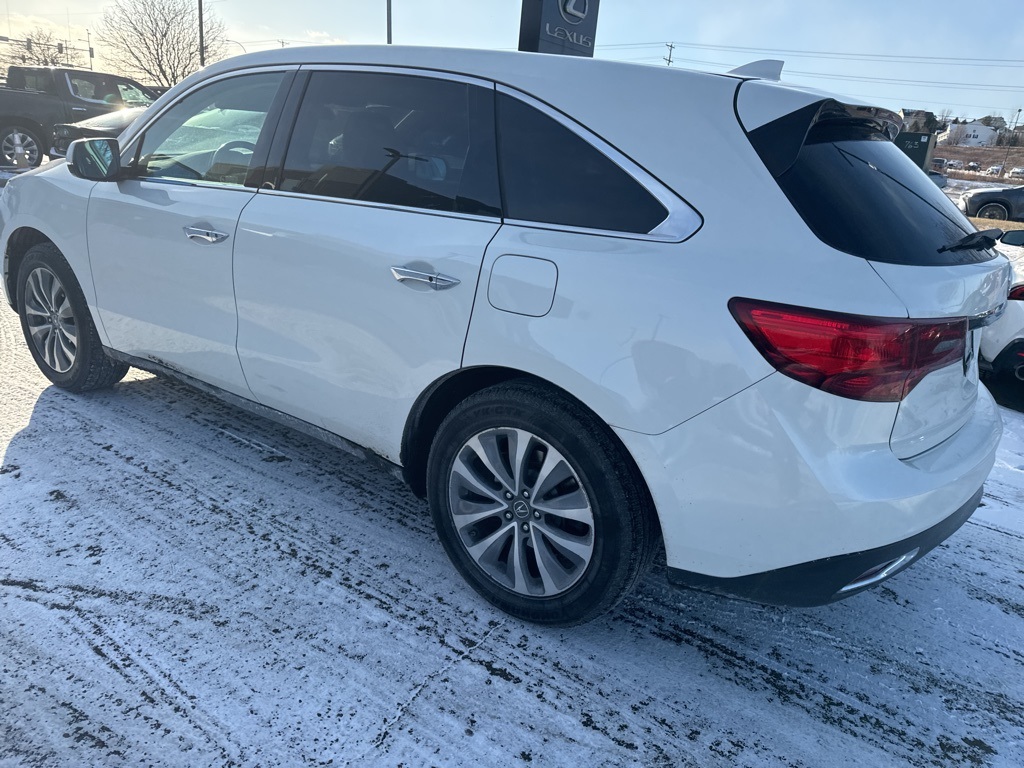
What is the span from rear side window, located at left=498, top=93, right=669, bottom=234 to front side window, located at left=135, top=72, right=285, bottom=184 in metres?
1.29

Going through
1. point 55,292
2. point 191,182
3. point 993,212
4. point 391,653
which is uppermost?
point 191,182

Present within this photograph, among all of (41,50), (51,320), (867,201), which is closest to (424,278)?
(867,201)

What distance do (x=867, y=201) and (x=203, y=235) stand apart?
2.52 m

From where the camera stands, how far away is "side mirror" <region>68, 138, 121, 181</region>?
3395mm

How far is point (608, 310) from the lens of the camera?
2.00 metres

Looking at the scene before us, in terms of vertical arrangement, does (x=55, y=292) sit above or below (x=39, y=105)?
below

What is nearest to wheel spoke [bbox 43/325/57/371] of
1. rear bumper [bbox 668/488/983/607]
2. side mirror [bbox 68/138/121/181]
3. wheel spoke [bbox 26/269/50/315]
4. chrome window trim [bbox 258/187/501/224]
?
wheel spoke [bbox 26/269/50/315]

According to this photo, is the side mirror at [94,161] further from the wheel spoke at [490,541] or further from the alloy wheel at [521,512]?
the wheel spoke at [490,541]

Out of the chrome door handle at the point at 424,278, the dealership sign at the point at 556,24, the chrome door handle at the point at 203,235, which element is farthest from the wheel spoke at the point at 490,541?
the dealership sign at the point at 556,24

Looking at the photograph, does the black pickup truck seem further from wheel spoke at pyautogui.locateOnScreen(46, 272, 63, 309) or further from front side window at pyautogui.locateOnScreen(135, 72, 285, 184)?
front side window at pyautogui.locateOnScreen(135, 72, 285, 184)

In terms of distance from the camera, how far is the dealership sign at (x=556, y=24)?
7.16 metres

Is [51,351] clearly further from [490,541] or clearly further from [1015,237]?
[1015,237]

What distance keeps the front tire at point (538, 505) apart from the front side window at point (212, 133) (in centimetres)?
159

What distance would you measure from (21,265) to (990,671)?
5056mm
